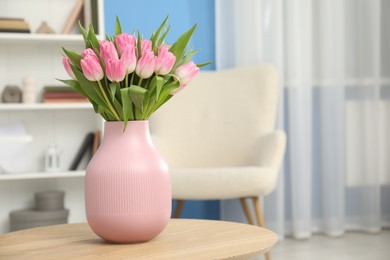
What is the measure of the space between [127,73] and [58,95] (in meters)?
2.01

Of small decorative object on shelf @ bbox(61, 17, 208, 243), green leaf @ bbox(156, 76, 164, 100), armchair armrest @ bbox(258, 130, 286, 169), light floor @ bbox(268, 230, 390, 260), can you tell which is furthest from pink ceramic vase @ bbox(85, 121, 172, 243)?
light floor @ bbox(268, 230, 390, 260)

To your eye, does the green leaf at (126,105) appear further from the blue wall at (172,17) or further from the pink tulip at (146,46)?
the blue wall at (172,17)

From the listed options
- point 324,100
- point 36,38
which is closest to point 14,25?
point 36,38

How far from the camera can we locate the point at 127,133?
1.48 meters

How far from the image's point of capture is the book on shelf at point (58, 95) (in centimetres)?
334

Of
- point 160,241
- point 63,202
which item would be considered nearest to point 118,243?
point 160,241

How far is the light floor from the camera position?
10.4ft

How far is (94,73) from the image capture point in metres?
1.39

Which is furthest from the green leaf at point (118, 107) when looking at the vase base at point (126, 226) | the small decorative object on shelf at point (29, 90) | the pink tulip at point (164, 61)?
the small decorative object on shelf at point (29, 90)

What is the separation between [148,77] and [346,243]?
7.96 feet

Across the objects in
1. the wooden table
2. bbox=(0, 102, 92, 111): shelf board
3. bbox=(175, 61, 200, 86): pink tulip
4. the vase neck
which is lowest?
the wooden table

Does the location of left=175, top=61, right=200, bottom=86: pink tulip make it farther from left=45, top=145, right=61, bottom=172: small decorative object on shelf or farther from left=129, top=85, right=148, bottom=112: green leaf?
left=45, top=145, right=61, bottom=172: small decorative object on shelf

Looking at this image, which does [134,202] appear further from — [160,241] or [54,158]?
[54,158]

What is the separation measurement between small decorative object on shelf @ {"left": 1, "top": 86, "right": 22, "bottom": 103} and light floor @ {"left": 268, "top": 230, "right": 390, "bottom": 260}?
150 cm
